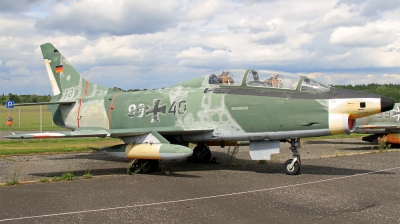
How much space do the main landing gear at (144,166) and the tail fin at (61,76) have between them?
4.98 meters

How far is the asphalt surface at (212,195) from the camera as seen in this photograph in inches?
224

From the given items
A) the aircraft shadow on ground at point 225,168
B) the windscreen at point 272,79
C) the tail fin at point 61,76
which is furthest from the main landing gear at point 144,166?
the tail fin at point 61,76

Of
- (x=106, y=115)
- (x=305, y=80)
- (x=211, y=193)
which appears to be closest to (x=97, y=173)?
(x=106, y=115)

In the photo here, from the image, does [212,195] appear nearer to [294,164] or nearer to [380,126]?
[294,164]

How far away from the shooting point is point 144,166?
33.6 ft

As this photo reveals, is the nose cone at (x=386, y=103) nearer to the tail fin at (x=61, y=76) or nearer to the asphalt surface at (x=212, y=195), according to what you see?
the asphalt surface at (x=212, y=195)

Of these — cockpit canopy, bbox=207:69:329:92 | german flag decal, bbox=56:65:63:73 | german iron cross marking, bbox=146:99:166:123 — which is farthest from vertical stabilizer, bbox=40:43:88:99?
cockpit canopy, bbox=207:69:329:92

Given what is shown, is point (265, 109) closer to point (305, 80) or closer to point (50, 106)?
point (305, 80)

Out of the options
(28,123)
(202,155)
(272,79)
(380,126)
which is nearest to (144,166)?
(202,155)

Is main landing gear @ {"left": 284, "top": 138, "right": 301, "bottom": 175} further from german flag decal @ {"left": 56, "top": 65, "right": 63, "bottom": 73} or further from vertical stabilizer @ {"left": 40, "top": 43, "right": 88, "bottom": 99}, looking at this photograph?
german flag decal @ {"left": 56, "top": 65, "right": 63, "bottom": 73}

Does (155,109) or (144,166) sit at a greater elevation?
(155,109)

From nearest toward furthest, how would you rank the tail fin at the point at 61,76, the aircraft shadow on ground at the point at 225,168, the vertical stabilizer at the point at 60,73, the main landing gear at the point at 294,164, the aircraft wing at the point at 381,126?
the main landing gear at the point at 294,164 → the aircraft shadow on ground at the point at 225,168 → the tail fin at the point at 61,76 → the vertical stabilizer at the point at 60,73 → the aircraft wing at the point at 381,126

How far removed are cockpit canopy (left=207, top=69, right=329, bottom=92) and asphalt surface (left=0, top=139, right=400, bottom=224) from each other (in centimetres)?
230

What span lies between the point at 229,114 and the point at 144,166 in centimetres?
283
